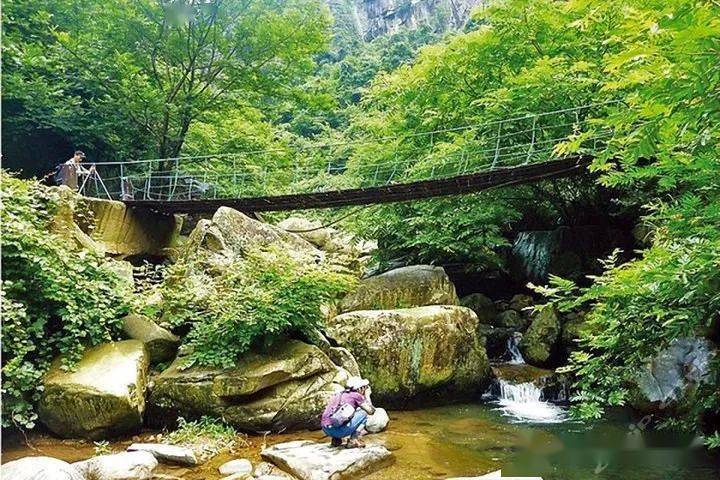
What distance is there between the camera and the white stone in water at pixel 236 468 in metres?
4.23

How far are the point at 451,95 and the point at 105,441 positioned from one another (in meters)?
7.29

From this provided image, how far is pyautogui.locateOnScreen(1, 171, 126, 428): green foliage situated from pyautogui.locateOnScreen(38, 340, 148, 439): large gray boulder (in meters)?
0.14

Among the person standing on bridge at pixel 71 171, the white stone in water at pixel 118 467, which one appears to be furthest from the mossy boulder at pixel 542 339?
the person standing on bridge at pixel 71 171

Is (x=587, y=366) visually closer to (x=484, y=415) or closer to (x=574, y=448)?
(x=574, y=448)

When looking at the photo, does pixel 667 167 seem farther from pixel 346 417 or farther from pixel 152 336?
pixel 152 336

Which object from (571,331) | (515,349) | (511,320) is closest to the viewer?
(571,331)

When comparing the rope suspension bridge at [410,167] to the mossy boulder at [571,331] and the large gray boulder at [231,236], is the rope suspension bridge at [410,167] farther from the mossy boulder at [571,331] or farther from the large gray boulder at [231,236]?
the mossy boulder at [571,331]

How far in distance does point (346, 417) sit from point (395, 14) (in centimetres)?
4311

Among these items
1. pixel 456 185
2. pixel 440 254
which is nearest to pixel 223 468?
pixel 456 185

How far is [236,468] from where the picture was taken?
430 centimetres

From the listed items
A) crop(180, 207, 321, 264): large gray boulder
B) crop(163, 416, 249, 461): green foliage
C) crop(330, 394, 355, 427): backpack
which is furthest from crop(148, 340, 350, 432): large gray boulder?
crop(180, 207, 321, 264): large gray boulder

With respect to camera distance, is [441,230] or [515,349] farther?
[441,230]

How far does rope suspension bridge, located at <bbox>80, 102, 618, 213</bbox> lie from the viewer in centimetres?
723

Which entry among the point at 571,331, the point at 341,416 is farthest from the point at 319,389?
the point at 571,331
